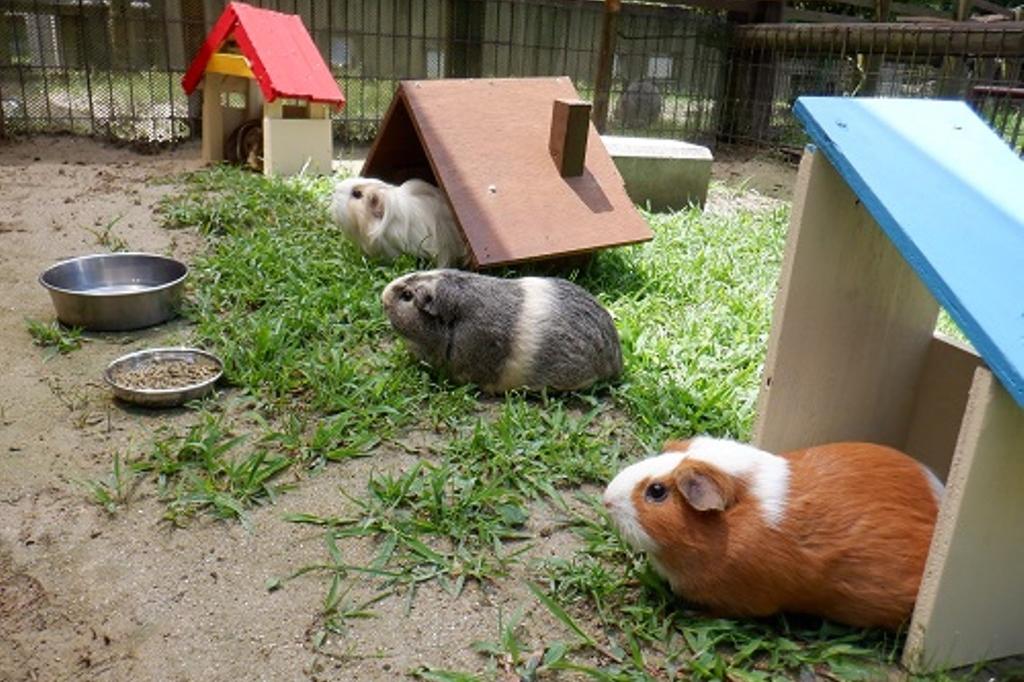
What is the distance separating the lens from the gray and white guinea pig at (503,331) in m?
3.00

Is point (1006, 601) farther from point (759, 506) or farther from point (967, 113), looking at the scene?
point (967, 113)

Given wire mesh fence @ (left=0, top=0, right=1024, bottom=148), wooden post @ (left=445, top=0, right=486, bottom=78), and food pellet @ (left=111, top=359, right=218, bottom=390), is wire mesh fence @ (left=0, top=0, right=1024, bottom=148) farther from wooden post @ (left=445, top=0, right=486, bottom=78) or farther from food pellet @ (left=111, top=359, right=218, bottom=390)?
food pellet @ (left=111, top=359, right=218, bottom=390)

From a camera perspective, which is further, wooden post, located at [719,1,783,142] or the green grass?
wooden post, located at [719,1,783,142]

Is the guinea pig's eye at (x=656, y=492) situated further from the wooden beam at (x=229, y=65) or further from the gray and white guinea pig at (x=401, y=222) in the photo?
the wooden beam at (x=229, y=65)

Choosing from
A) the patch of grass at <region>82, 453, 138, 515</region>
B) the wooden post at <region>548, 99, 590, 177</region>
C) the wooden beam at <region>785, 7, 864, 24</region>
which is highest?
the wooden beam at <region>785, 7, 864, 24</region>

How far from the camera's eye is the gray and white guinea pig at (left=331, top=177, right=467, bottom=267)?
405 cm

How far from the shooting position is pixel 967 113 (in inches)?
98.7

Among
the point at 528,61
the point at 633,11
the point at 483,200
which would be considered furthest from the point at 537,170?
the point at 633,11

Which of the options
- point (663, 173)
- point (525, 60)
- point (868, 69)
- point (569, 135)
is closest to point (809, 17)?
point (868, 69)

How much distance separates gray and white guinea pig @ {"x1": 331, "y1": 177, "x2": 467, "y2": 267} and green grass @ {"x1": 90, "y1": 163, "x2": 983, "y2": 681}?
147mm

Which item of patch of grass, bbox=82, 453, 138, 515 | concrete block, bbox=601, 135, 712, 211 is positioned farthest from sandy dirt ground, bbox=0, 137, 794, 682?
concrete block, bbox=601, 135, 712, 211

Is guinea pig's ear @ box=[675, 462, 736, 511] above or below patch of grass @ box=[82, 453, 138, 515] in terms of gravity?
above

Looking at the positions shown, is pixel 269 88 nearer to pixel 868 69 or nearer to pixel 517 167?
pixel 517 167

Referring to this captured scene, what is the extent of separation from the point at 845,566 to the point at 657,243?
3068mm
